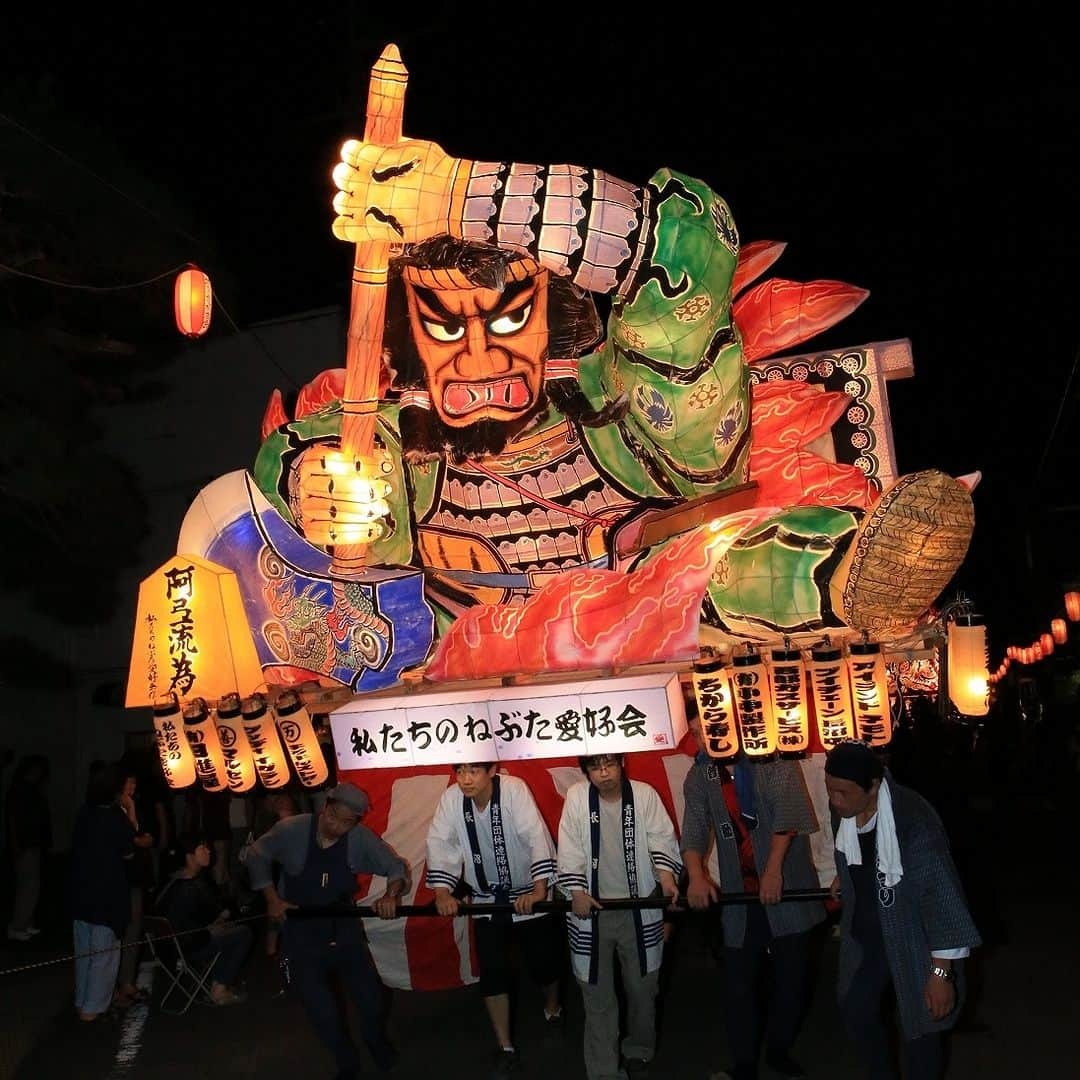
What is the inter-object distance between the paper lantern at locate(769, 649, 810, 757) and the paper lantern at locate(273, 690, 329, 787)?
3105mm

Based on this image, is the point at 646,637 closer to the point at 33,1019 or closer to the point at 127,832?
the point at 127,832

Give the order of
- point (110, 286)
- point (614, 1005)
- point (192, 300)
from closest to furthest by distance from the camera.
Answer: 1. point (614, 1005)
2. point (192, 300)
3. point (110, 286)

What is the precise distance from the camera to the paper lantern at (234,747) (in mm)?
7508

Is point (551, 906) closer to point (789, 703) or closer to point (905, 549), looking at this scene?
point (789, 703)

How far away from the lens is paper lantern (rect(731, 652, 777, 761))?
20.2 feet

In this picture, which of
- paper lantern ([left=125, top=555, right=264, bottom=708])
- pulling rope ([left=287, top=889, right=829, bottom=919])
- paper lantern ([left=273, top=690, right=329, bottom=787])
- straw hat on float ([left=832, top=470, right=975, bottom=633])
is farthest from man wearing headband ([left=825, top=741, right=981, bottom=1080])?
paper lantern ([left=125, top=555, right=264, bottom=708])

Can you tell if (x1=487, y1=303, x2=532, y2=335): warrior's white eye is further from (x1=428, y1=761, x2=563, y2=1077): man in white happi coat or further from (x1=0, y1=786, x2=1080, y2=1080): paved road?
(x1=0, y1=786, x2=1080, y2=1080): paved road

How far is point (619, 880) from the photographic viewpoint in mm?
6152

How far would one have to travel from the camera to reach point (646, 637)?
654 cm

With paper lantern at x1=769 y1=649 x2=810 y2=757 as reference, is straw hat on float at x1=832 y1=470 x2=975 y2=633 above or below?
above

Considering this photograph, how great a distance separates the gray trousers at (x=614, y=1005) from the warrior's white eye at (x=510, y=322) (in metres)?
3.27

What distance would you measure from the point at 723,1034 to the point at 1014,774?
18.0m

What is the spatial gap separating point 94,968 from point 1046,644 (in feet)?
73.2

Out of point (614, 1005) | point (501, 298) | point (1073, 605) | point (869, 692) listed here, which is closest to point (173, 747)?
point (614, 1005)
